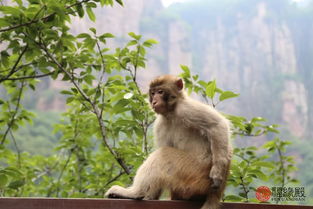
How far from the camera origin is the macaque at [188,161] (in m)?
2.70

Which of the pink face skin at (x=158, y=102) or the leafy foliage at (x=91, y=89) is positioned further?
the leafy foliage at (x=91, y=89)

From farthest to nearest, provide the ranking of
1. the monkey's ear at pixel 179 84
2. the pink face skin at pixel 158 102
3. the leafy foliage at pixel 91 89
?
1. the leafy foliage at pixel 91 89
2. the monkey's ear at pixel 179 84
3. the pink face skin at pixel 158 102

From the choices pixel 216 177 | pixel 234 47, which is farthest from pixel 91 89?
pixel 234 47

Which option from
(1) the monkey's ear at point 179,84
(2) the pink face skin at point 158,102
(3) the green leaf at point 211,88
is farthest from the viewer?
(3) the green leaf at point 211,88

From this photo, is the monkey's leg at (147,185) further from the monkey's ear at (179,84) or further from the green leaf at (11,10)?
the green leaf at (11,10)

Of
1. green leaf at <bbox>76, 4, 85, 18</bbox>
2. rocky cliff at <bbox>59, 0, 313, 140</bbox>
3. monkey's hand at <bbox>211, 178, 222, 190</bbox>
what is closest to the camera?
monkey's hand at <bbox>211, 178, 222, 190</bbox>

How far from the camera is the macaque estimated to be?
8.86 feet

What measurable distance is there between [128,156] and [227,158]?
5.53 ft

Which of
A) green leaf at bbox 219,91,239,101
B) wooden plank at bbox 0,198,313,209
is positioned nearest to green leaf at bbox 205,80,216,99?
green leaf at bbox 219,91,239,101

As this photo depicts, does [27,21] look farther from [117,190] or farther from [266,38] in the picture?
[266,38]

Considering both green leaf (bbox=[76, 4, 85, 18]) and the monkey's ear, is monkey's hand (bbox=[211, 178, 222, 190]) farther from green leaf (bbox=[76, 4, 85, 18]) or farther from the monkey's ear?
green leaf (bbox=[76, 4, 85, 18])

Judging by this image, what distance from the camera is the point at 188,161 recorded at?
279cm

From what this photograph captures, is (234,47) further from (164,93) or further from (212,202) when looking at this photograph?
(212,202)

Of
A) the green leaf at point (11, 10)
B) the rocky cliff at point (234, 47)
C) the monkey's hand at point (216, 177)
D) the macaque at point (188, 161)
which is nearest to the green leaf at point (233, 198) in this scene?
the macaque at point (188, 161)
